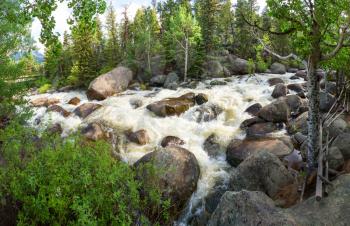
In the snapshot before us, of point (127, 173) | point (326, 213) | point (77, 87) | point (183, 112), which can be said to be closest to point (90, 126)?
point (183, 112)

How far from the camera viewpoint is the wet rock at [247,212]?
7180mm

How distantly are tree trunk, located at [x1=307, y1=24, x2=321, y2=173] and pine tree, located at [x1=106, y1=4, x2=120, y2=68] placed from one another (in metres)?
42.1

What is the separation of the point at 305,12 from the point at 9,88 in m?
16.3

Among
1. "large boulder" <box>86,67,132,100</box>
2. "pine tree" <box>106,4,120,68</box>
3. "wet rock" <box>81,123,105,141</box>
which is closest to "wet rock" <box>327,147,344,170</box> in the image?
"wet rock" <box>81,123,105,141</box>

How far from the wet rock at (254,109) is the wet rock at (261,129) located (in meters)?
2.60

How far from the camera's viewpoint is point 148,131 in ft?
69.6

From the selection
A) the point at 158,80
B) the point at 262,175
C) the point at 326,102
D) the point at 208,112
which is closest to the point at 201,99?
the point at 208,112

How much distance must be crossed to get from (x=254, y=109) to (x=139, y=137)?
31.5ft

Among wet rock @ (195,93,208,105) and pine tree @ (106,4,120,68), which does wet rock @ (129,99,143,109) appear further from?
pine tree @ (106,4,120,68)

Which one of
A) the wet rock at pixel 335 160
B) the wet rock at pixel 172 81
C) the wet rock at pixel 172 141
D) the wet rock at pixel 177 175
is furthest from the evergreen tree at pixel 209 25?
the wet rock at pixel 335 160

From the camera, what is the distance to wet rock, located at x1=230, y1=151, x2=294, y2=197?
11.3 m

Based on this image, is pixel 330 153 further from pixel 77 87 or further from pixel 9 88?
pixel 77 87

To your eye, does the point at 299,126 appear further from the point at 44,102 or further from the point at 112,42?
the point at 112,42

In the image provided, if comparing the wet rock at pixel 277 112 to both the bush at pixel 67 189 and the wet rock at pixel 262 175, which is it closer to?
the wet rock at pixel 262 175
